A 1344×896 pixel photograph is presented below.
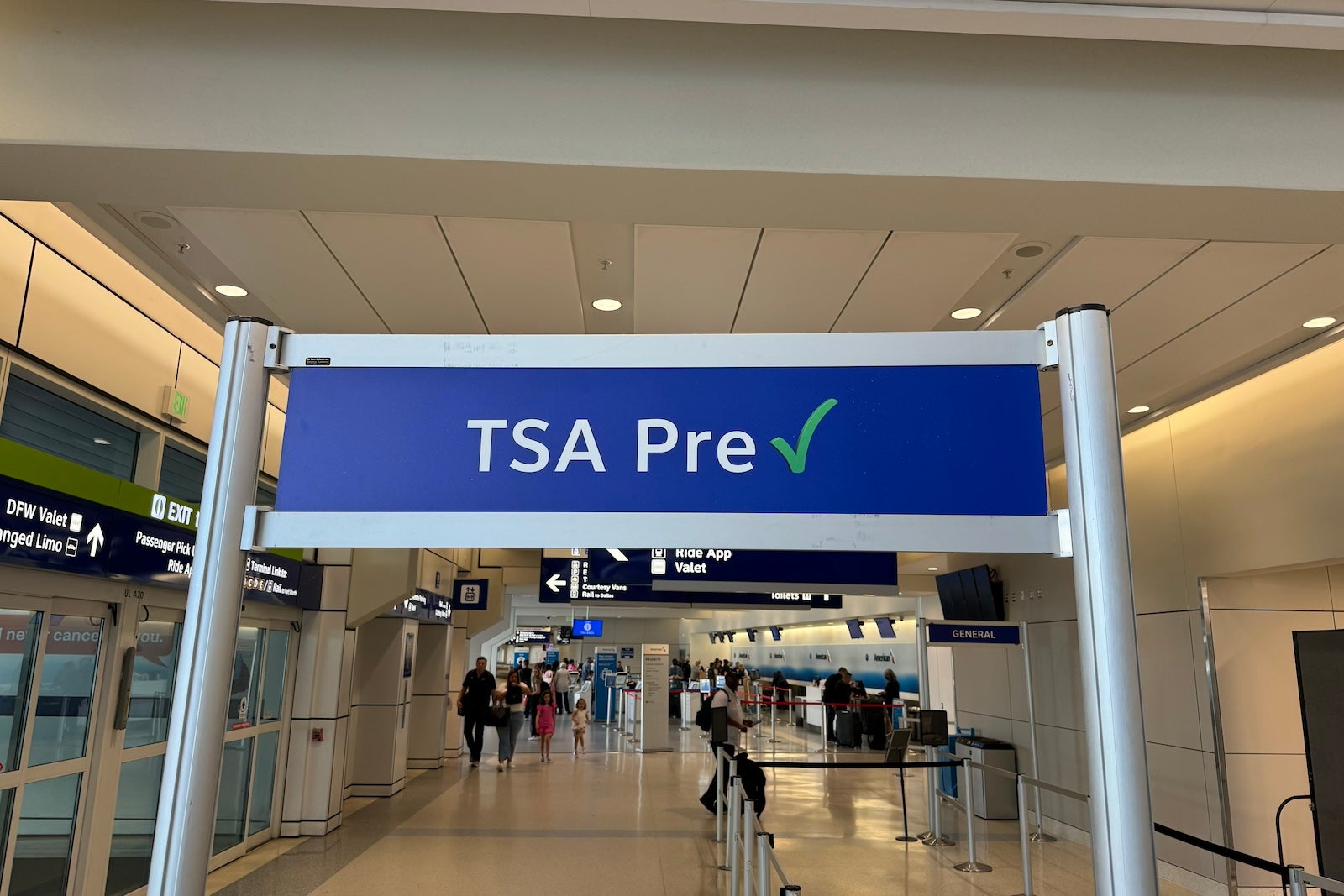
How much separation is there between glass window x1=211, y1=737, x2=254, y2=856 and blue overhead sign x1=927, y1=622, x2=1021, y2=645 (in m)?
6.84

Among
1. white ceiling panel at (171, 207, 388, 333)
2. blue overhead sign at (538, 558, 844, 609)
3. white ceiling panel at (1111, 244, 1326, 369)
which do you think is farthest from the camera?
blue overhead sign at (538, 558, 844, 609)

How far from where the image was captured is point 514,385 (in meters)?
1.19

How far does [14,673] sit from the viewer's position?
181 inches

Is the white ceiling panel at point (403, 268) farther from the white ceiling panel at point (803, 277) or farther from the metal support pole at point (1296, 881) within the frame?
the metal support pole at point (1296, 881)

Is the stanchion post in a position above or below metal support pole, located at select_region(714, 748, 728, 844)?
above

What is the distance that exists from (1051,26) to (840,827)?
28.3 ft

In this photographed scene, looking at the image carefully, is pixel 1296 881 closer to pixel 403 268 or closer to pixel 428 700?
pixel 403 268

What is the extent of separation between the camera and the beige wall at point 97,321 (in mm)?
4348

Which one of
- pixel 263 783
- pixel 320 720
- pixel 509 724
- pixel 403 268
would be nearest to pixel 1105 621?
pixel 403 268

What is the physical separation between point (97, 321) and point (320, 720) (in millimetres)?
4971

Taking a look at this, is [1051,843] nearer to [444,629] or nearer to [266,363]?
[444,629]

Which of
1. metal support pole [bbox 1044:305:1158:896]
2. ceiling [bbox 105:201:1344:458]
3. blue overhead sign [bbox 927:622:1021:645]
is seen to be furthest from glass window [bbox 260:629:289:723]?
metal support pole [bbox 1044:305:1158:896]

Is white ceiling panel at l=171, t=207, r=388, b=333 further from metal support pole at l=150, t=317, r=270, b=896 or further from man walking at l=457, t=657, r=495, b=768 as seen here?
man walking at l=457, t=657, r=495, b=768

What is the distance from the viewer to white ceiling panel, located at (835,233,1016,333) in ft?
14.1
